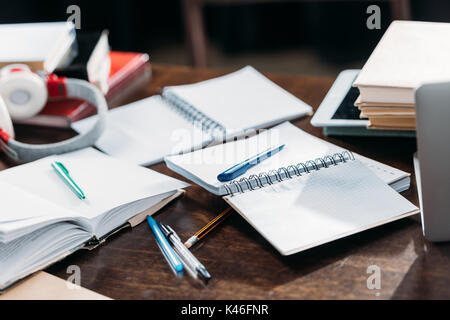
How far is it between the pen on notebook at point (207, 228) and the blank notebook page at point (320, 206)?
1.1 inches

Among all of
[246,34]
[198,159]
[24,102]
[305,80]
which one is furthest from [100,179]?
[246,34]

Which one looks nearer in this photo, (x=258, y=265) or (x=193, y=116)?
(x=258, y=265)

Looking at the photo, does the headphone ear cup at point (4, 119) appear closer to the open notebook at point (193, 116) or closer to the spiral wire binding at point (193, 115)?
the open notebook at point (193, 116)

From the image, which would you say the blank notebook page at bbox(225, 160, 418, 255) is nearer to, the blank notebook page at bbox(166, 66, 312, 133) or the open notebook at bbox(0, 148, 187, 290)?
the open notebook at bbox(0, 148, 187, 290)

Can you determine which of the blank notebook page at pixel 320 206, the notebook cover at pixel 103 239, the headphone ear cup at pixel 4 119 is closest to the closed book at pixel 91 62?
the headphone ear cup at pixel 4 119

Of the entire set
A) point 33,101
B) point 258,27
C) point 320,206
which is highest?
point 33,101

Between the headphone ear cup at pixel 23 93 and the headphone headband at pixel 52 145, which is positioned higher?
the headphone ear cup at pixel 23 93

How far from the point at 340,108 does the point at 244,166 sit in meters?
0.27

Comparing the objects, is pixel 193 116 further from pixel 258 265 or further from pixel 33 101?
pixel 258 265

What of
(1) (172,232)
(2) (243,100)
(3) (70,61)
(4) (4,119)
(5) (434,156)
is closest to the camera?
(5) (434,156)

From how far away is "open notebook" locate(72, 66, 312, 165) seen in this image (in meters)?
1.03

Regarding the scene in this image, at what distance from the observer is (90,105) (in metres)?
1.20

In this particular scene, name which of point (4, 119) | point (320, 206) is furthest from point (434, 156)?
point (4, 119)

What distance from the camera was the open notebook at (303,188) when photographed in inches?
28.8
